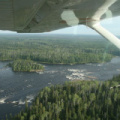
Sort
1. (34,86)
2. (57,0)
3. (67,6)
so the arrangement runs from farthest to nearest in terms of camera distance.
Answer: (34,86) → (67,6) → (57,0)

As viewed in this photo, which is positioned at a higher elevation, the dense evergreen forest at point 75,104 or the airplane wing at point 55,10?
the airplane wing at point 55,10

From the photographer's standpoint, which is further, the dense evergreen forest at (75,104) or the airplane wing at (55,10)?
the dense evergreen forest at (75,104)

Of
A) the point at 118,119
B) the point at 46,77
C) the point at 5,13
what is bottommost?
the point at 118,119

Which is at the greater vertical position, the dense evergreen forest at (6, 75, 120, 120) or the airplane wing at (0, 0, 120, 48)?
the airplane wing at (0, 0, 120, 48)

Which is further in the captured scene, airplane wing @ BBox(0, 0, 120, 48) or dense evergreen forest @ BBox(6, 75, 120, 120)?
dense evergreen forest @ BBox(6, 75, 120, 120)

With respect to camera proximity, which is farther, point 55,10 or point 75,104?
point 75,104

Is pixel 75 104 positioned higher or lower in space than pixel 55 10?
lower

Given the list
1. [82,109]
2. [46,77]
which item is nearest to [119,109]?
[82,109]

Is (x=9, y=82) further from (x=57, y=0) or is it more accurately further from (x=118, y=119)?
(x=57, y=0)
